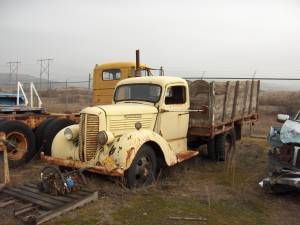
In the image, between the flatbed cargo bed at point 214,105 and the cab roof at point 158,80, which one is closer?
the cab roof at point 158,80

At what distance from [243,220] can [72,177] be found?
8.89 ft

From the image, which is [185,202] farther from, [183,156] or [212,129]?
[212,129]

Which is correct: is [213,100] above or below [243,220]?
→ above

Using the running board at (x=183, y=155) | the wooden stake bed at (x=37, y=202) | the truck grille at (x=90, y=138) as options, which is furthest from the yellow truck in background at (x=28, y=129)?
the running board at (x=183, y=155)

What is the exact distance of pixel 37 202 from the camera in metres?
5.73

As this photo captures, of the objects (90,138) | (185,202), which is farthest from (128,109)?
(185,202)

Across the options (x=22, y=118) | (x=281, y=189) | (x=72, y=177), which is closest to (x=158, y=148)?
(x=72, y=177)

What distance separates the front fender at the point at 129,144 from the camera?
6.32 m

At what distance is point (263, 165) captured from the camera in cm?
934

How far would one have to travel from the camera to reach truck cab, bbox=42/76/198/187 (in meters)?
6.55

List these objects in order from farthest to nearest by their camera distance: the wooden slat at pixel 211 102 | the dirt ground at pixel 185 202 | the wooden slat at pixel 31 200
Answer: the wooden slat at pixel 211 102 → the wooden slat at pixel 31 200 → the dirt ground at pixel 185 202

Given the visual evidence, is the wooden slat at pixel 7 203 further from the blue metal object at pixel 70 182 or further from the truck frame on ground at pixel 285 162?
the truck frame on ground at pixel 285 162

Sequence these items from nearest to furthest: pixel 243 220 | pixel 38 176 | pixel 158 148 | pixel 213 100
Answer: pixel 243 220 → pixel 158 148 → pixel 38 176 → pixel 213 100

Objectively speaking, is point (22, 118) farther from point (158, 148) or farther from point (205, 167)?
point (205, 167)
